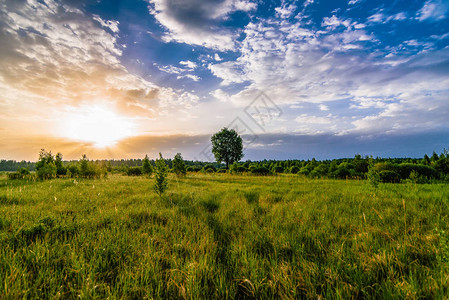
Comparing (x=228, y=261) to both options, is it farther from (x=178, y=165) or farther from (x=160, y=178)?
(x=178, y=165)

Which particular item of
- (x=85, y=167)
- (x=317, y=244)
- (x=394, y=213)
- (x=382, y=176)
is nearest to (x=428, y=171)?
(x=382, y=176)

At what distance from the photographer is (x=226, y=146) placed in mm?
50375

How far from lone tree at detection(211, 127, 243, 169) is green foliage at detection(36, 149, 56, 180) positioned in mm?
34273

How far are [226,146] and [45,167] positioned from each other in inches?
1472

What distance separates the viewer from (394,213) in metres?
5.03

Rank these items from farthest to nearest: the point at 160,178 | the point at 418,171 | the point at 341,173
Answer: the point at 341,173, the point at 418,171, the point at 160,178

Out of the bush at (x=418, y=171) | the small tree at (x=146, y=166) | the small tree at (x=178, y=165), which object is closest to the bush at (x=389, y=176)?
the bush at (x=418, y=171)

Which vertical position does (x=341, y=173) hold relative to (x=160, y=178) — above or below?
below

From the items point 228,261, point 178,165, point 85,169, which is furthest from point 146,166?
point 228,261

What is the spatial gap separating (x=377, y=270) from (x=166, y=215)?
5.01 m

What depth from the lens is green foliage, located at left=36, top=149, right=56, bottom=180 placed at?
19.6 meters

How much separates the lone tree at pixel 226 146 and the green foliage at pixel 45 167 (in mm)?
34273

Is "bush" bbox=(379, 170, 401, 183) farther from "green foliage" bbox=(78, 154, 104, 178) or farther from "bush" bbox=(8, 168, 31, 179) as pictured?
"bush" bbox=(8, 168, 31, 179)

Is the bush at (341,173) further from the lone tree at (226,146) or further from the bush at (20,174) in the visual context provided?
the bush at (20,174)
